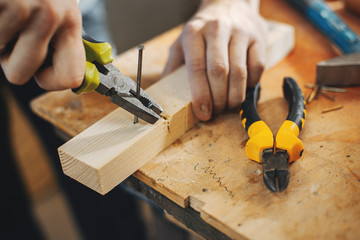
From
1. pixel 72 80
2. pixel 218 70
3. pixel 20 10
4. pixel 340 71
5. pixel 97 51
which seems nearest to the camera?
pixel 20 10

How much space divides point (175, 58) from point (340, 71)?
46 centimetres

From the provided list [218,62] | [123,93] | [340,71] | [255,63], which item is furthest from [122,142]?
[340,71]

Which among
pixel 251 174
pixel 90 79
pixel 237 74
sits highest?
pixel 90 79

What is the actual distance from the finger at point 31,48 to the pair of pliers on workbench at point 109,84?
107mm

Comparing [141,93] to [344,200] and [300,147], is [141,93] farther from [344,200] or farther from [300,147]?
[344,200]

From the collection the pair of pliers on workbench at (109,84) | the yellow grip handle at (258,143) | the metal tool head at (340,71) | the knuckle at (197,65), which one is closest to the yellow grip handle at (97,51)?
the pair of pliers on workbench at (109,84)

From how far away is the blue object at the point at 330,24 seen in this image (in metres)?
1.12

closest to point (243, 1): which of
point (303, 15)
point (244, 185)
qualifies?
point (303, 15)

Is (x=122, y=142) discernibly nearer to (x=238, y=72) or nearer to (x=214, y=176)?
(x=214, y=176)

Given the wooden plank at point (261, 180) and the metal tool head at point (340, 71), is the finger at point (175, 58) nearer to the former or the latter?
the wooden plank at point (261, 180)

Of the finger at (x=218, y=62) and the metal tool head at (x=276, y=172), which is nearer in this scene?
the metal tool head at (x=276, y=172)

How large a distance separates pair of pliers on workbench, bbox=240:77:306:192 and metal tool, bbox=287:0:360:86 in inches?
6.8

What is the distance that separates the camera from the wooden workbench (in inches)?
24.3

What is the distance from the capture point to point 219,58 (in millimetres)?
853
